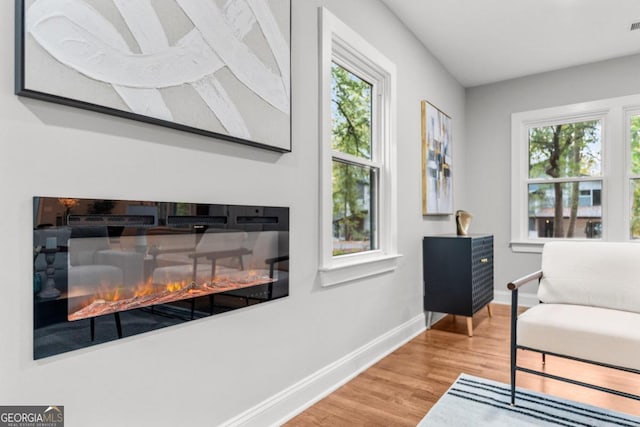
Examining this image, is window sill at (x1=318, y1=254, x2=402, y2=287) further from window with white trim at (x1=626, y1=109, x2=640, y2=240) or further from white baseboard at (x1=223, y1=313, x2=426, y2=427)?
window with white trim at (x1=626, y1=109, x2=640, y2=240)

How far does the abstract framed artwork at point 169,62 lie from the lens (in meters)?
1.06

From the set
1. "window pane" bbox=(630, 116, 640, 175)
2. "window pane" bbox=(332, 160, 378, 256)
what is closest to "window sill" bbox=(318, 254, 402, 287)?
"window pane" bbox=(332, 160, 378, 256)

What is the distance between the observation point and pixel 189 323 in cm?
146

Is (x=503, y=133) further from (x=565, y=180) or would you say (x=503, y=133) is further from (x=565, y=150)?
(x=565, y=180)

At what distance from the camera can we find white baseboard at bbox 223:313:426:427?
5.73 feet

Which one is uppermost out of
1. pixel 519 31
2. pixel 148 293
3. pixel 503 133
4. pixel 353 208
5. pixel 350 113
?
pixel 519 31

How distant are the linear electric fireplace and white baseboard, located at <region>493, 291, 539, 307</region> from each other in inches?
143

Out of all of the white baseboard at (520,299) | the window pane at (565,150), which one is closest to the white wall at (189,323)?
the white baseboard at (520,299)

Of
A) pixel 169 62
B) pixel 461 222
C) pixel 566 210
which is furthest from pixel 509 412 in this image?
pixel 566 210

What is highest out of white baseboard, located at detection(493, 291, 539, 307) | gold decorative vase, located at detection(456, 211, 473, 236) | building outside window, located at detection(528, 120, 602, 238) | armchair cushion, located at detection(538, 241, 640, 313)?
building outside window, located at detection(528, 120, 602, 238)

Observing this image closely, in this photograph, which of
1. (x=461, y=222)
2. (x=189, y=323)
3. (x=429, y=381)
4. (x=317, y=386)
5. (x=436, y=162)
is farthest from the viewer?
(x=436, y=162)

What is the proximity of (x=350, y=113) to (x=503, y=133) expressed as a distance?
2.71m

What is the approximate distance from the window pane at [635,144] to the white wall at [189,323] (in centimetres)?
296

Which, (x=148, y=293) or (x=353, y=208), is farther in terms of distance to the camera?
(x=353, y=208)
